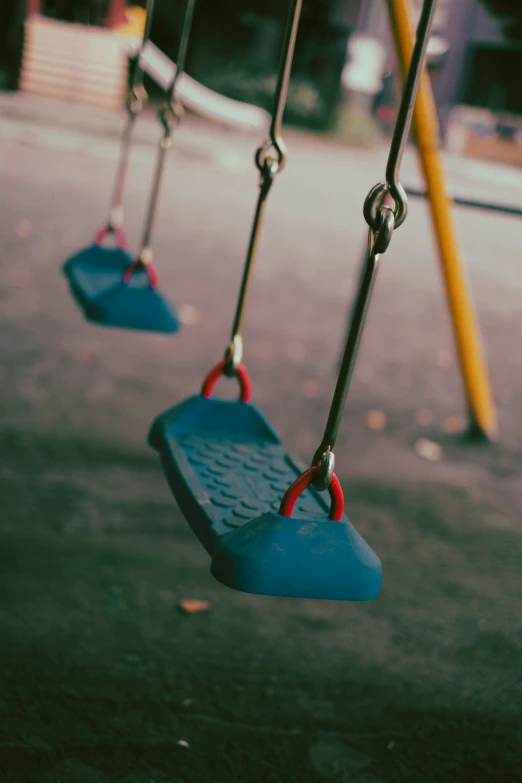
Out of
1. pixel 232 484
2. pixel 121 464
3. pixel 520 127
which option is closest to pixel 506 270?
pixel 121 464

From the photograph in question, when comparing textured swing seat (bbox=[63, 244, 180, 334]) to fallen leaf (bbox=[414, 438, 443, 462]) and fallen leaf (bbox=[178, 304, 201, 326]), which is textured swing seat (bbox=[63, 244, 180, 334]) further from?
fallen leaf (bbox=[178, 304, 201, 326])

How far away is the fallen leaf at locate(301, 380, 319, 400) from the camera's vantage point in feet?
15.1

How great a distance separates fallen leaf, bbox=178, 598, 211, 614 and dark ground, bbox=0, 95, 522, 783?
27mm

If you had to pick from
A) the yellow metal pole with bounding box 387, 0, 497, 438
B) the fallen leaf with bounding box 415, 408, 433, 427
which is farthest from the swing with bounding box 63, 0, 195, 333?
the fallen leaf with bounding box 415, 408, 433, 427

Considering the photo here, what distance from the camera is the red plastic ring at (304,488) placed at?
1.46m

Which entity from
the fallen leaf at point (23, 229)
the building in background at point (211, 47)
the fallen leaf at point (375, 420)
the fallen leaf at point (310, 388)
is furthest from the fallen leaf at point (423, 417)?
the building in background at point (211, 47)

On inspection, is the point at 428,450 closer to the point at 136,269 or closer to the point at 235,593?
the point at 235,593

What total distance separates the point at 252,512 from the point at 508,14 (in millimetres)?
28368

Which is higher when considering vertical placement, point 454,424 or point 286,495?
point 286,495

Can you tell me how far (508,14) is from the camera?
89.5 feet

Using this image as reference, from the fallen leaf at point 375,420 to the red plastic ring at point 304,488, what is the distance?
274cm

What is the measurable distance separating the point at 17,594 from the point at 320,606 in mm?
797

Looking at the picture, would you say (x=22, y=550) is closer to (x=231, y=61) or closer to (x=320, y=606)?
(x=320, y=606)

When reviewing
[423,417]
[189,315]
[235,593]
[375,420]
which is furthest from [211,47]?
[235,593]
